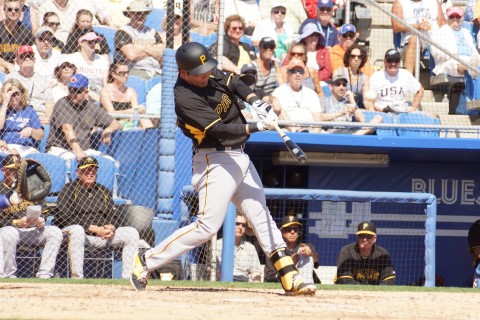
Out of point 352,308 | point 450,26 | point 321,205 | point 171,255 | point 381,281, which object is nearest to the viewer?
point 352,308

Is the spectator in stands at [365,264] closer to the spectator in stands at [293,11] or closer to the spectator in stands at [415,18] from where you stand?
the spectator in stands at [415,18]

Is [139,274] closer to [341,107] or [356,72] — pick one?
[341,107]

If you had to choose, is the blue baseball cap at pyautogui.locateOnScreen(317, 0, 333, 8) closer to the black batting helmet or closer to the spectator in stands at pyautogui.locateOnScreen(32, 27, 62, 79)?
the spectator in stands at pyautogui.locateOnScreen(32, 27, 62, 79)

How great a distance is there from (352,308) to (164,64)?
15.4ft

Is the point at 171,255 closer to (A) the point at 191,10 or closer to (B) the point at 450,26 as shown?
(A) the point at 191,10

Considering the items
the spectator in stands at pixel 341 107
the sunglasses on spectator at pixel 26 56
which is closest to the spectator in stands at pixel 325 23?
the spectator in stands at pixel 341 107

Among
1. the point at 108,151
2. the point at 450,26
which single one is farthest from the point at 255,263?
the point at 450,26

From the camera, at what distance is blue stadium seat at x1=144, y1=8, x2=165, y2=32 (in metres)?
11.3

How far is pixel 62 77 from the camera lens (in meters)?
10.6

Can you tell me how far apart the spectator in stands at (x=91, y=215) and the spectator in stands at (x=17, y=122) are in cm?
74

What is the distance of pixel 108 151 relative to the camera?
10.4m

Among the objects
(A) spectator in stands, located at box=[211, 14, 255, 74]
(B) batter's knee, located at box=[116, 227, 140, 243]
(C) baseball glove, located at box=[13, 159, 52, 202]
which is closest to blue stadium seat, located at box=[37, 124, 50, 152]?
(B) batter's knee, located at box=[116, 227, 140, 243]

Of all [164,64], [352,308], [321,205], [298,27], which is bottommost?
[352,308]

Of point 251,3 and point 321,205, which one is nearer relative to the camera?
point 321,205
